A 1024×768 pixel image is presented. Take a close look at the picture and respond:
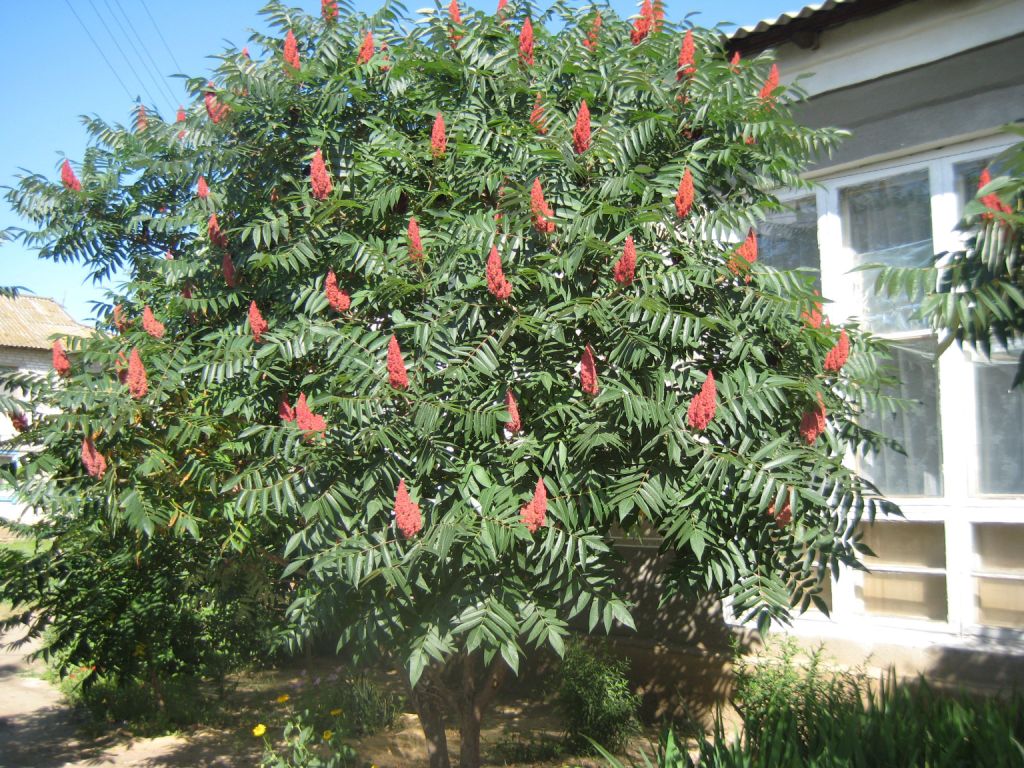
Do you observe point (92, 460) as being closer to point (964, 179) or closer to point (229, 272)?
point (229, 272)

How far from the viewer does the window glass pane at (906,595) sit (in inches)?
248

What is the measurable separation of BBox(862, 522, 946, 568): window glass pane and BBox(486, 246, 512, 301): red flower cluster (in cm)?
393

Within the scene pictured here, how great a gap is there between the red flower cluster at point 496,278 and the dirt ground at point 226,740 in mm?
3706

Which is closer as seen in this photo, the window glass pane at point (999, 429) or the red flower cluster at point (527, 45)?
the red flower cluster at point (527, 45)

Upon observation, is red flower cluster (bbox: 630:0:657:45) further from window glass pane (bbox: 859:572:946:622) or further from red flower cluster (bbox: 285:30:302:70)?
→ window glass pane (bbox: 859:572:946:622)

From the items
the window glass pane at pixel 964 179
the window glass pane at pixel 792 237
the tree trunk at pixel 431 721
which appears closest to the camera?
the tree trunk at pixel 431 721

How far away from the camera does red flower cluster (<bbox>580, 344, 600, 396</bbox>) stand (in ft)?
12.2

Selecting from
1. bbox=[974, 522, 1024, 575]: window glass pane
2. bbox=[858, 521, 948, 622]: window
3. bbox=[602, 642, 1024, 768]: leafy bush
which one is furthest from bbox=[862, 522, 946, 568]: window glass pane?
bbox=[602, 642, 1024, 768]: leafy bush

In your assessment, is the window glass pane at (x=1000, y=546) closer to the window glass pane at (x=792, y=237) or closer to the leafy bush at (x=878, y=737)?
the leafy bush at (x=878, y=737)

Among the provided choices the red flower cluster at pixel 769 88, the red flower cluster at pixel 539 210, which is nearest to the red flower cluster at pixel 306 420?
the red flower cluster at pixel 539 210

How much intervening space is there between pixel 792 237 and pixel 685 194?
364 cm

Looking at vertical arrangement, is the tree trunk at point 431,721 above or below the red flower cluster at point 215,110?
below

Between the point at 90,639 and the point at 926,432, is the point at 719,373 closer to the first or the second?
the point at 926,432

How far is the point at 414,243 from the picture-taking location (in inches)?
161
